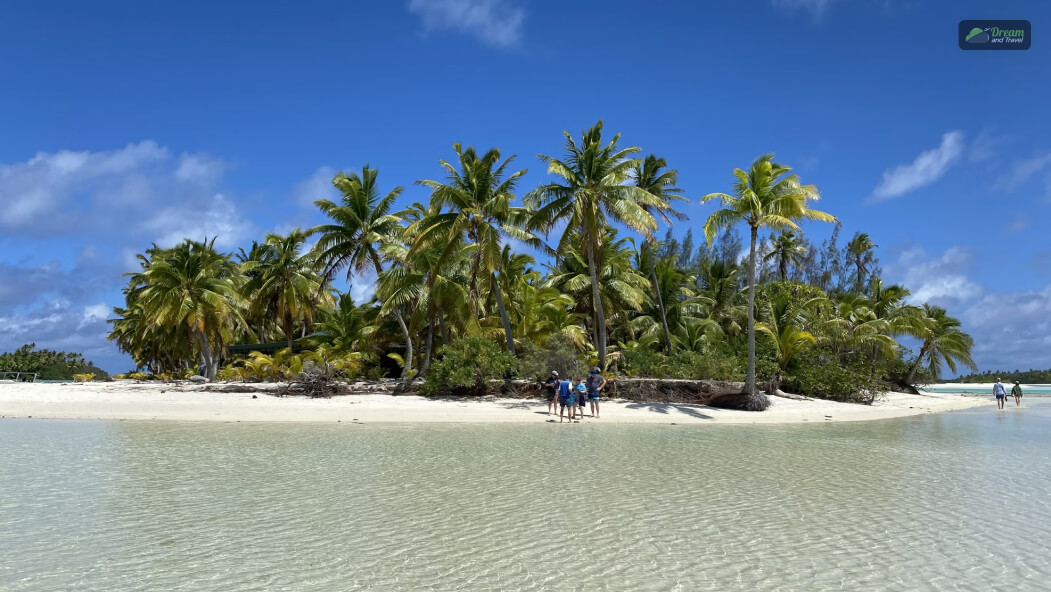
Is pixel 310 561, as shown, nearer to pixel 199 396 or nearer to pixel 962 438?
pixel 962 438

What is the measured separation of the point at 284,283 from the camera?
35.3 m

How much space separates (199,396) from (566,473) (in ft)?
59.5

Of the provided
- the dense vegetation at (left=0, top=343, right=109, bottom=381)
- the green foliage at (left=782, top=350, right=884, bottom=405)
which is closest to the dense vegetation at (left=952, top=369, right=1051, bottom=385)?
the green foliage at (left=782, top=350, right=884, bottom=405)

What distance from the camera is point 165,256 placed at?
3900cm

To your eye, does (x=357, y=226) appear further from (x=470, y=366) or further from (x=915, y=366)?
(x=915, y=366)

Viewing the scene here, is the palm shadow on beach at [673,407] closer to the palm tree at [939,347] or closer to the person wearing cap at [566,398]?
the person wearing cap at [566,398]

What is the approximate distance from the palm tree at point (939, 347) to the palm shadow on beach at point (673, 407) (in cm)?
2227

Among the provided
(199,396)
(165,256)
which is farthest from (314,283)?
(199,396)

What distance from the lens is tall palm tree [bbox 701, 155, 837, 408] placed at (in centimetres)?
2081

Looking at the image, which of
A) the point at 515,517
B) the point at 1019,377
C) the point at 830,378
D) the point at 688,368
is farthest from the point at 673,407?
the point at 1019,377

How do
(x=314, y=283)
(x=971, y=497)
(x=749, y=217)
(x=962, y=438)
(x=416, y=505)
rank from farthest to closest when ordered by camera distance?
(x=314, y=283)
(x=749, y=217)
(x=962, y=438)
(x=971, y=497)
(x=416, y=505)

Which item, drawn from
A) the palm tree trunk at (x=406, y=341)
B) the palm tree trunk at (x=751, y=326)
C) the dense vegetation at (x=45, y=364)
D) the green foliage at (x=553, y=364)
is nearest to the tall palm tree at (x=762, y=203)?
the palm tree trunk at (x=751, y=326)

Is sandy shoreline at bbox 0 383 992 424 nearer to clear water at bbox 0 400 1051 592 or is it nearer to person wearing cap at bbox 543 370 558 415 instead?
person wearing cap at bbox 543 370 558 415

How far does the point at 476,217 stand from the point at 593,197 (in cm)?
452
